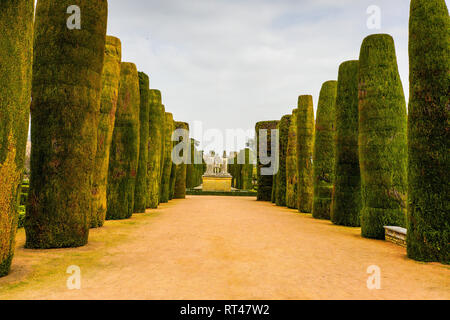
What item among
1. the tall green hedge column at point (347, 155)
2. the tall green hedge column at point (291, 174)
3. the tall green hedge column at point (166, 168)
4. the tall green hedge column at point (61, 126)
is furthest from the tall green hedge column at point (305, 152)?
the tall green hedge column at point (61, 126)

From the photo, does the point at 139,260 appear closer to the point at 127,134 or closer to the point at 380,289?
the point at 380,289

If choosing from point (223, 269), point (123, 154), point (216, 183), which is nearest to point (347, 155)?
point (223, 269)

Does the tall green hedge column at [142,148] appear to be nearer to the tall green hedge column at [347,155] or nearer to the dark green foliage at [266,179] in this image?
the tall green hedge column at [347,155]

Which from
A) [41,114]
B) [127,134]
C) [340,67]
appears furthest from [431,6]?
[127,134]

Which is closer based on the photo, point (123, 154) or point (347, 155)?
point (347, 155)

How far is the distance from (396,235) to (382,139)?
2.46m

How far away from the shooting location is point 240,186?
36.4 metres

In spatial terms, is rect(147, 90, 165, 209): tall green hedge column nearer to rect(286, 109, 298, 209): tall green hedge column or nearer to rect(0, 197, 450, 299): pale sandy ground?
rect(0, 197, 450, 299): pale sandy ground

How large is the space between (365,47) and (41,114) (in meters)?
8.30

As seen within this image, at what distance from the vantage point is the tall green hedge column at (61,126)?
19.9 feet

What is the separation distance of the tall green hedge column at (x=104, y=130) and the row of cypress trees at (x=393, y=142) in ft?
23.6

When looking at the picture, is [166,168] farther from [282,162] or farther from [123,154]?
[123,154]

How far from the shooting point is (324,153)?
491 inches

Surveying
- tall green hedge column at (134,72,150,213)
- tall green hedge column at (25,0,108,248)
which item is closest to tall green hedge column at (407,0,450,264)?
tall green hedge column at (25,0,108,248)
